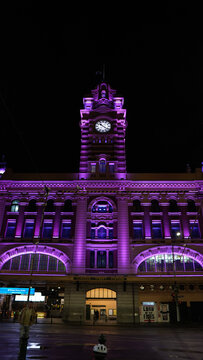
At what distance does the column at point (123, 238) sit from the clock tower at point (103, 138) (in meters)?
4.60

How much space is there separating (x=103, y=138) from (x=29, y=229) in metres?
18.0

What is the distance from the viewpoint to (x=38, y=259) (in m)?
36.8

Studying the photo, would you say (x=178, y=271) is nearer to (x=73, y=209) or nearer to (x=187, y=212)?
(x=187, y=212)

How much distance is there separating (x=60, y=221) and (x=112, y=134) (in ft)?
53.1

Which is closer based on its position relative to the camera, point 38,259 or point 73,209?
point 38,259

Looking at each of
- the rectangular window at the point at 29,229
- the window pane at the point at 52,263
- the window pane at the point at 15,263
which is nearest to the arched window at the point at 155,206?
the window pane at the point at 52,263

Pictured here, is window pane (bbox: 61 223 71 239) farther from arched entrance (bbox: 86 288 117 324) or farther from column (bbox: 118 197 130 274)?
arched entrance (bbox: 86 288 117 324)

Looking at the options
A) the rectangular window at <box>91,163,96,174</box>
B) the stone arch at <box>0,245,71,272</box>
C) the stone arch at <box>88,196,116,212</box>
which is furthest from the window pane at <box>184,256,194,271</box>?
the rectangular window at <box>91,163,96,174</box>

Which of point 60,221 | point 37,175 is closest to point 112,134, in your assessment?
point 37,175

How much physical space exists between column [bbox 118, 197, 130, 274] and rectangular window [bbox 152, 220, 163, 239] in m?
3.73

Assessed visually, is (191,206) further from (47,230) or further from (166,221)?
(47,230)

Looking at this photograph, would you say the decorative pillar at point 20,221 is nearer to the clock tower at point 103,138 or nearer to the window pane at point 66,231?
the window pane at point 66,231

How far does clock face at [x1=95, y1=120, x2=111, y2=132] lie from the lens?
4578 centimetres

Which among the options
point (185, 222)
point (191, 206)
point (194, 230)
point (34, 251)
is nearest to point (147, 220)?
point (185, 222)
